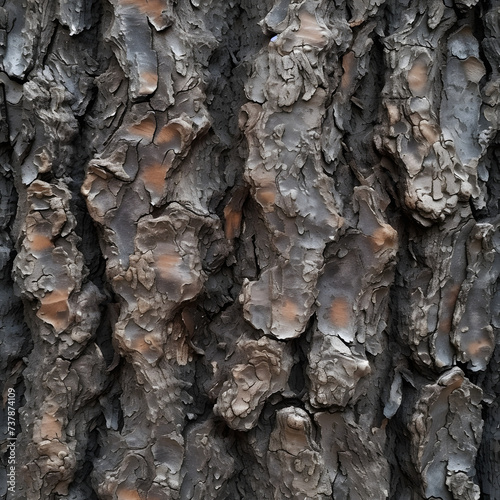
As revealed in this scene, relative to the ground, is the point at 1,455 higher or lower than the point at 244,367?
lower

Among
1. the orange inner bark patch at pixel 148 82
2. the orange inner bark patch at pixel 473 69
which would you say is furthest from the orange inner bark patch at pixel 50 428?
the orange inner bark patch at pixel 473 69

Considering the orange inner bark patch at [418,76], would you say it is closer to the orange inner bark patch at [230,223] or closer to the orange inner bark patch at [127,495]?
the orange inner bark patch at [230,223]

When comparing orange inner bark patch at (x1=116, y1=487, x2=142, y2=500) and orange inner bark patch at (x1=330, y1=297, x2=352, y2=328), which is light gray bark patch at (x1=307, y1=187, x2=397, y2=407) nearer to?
orange inner bark patch at (x1=330, y1=297, x2=352, y2=328)

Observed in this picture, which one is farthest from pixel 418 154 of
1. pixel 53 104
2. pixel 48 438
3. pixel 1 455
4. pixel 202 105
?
pixel 1 455

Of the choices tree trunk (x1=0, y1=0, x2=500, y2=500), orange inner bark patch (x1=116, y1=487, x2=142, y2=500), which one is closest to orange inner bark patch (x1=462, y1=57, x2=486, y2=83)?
tree trunk (x1=0, y1=0, x2=500, y2=500)

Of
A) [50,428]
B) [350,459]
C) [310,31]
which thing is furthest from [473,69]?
[50,428]

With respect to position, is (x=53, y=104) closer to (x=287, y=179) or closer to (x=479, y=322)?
(x=287, y=179)
